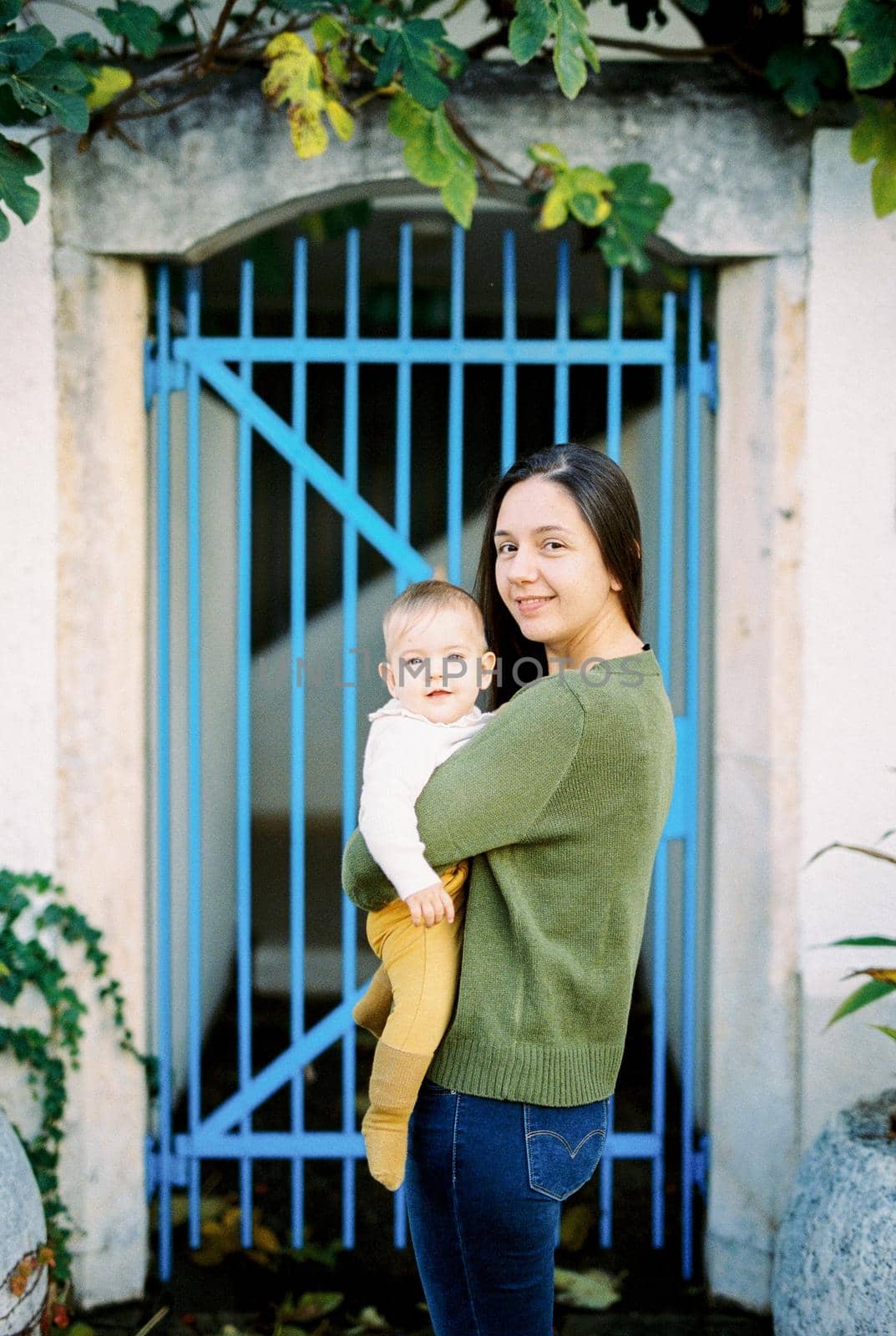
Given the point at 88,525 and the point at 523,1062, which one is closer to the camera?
the point at 523,1062

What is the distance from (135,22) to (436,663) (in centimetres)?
173

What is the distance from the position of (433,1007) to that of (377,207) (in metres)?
3.39

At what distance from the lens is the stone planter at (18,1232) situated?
7.70ft

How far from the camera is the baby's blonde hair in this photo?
167 centimetres

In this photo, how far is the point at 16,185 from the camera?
2.37 meters

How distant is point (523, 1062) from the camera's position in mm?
1523


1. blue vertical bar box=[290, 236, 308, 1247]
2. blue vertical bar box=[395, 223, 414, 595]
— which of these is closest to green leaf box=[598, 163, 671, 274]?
blue vertical bar box=[395, 223, 414, 595]

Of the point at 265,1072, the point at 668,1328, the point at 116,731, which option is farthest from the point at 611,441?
the point at 668,1328

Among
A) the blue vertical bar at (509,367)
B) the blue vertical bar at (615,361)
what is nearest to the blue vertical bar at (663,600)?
the blue vertical bar at (615,361)

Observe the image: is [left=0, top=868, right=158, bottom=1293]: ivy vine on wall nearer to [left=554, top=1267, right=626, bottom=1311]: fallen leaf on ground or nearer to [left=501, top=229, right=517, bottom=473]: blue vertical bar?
[left=554, top=1267, right=626, bottom=1311]: fallen leaf on ground

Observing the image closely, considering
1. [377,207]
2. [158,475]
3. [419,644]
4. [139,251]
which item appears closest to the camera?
[419,644]

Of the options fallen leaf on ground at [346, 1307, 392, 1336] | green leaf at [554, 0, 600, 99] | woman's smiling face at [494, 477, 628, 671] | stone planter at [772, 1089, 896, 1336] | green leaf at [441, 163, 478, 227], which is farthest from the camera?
fallen leaf on ground at [346, 1307, 392, 1336]

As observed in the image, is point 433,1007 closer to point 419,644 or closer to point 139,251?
point 419,644

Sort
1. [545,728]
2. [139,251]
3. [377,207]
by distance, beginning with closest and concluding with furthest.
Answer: [545,728]
[139,251]
[377,207]
